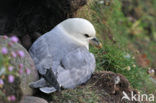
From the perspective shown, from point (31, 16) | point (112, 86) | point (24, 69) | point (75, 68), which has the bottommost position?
point (112, 86)

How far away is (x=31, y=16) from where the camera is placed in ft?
16.5

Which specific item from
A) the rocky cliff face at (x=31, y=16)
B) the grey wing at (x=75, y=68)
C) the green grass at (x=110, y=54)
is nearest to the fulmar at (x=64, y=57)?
the grey wing at (x=75, y=68)

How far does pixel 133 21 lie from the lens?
898 cm

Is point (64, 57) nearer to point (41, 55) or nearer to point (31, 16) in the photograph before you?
point (41, 55)

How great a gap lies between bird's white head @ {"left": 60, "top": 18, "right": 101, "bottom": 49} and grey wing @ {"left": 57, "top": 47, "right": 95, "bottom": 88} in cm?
16

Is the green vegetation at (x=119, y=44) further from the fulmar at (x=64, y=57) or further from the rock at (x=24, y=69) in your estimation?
the rock at (x=24, y=69)

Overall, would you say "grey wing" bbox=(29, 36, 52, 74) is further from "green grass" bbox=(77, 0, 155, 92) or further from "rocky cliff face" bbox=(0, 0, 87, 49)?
"green grass" bbox=(77, 0, 155, 92)

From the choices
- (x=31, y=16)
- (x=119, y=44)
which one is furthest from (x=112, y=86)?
(x=119, y=44)

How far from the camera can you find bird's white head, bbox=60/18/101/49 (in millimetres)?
4223

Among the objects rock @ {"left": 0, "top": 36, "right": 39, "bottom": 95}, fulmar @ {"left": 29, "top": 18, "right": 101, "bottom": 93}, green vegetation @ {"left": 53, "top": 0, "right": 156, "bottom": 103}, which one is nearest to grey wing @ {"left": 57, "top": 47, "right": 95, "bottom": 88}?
fulmar @ {"left": 29, "top": 18, "right": 101, "bottom": 93}

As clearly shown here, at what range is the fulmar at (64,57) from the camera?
366 cm

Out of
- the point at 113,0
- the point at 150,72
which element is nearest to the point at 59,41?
the point at 150,72

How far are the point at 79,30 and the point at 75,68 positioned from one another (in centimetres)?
53

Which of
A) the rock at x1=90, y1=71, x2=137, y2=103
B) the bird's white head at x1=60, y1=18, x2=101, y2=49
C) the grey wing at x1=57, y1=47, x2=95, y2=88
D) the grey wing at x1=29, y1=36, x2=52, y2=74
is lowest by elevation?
the rock at x1=90, y1=71, x2=137, y2=103
